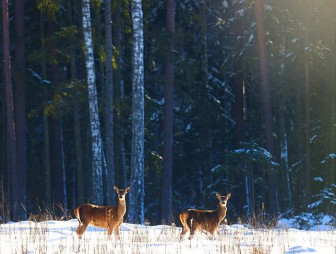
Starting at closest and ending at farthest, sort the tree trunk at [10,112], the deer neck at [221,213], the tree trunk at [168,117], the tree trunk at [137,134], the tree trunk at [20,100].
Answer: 1. the deer neck at [221,213]
2. the tree trunk at [137,134]
3. the tree trunk at [10,112]
4. the tree trunk at [168,117]
5. the tree trunk at [20,100]

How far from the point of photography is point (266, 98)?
1110 inches

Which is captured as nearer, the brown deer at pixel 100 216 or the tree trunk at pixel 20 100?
the brown deer at pixel 100 216

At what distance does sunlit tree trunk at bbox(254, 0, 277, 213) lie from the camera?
27.7 meters

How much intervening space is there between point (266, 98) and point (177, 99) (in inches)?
266

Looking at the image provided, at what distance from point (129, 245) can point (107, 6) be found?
48.2 feet

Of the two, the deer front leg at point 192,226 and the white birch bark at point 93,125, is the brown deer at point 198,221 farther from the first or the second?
the white birch bark at point 93,125

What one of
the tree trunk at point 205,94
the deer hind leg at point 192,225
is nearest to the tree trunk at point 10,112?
the tree trunk at point 205,94

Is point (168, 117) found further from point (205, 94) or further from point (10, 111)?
point (205, 94)

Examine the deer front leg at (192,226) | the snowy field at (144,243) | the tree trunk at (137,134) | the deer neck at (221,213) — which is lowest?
the snowy field at (144,243)

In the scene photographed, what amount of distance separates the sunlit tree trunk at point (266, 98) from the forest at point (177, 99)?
0.16 ft

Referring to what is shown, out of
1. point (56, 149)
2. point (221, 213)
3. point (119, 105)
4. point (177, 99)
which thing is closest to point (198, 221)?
point (221, 213)

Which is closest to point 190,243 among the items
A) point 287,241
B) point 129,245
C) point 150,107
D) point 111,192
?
point 129,245

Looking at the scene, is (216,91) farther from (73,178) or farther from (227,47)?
(73,178)

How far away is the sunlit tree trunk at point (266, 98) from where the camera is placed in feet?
90.8
